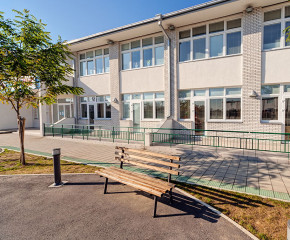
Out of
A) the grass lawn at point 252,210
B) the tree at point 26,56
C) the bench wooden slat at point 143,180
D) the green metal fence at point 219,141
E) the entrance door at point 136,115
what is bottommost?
the grass lawn at point 252,210

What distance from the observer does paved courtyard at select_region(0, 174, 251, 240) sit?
302 centimetres

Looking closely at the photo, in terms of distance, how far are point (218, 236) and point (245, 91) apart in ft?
30.6

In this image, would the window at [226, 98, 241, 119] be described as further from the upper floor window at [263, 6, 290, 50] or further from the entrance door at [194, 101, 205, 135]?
the upper floor window at [263, 6, 290, 50]

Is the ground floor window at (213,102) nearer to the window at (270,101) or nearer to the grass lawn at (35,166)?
the window at (270,101)

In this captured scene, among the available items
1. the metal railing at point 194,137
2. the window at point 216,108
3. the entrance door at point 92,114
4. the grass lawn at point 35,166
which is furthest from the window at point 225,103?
the entrance door at point 92,114

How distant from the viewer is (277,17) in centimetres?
959

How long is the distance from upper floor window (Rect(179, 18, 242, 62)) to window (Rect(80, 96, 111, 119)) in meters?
7.09

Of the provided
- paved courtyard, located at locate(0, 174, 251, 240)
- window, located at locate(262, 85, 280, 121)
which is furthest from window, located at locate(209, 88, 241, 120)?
paved courtyard, located at locate(0, 174, 251, 240)

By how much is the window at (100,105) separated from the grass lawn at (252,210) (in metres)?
12.1

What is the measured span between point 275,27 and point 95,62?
42.8 feet

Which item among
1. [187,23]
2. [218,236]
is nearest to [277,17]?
[187,23]

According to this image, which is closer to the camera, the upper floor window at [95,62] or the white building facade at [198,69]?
the white building facade at [198,69]

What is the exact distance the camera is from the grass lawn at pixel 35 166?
6195 mm

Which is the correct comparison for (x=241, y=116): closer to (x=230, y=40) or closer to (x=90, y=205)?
(x=230, y=40)
